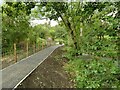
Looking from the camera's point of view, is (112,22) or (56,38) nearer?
(112,22)

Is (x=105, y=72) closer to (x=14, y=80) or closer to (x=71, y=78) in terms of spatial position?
(x=71, y=78)

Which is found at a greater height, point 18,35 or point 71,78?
point 18,35

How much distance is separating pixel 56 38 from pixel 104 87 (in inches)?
1622

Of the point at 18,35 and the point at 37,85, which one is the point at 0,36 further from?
the point at 37,85

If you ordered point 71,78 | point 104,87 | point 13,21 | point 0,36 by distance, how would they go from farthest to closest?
point 13,21 → point 0,36 → point 71,78 → point 104,87

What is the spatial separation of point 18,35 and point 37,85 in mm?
10744

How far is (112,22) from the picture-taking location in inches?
194

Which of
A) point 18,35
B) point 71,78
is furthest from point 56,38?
point 71,78

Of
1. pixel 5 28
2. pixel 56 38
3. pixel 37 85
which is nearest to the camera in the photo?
pixel 37 85

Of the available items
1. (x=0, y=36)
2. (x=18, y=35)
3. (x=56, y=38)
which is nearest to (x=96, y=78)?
(x=0, y=36)

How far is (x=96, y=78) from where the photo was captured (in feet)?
26.3

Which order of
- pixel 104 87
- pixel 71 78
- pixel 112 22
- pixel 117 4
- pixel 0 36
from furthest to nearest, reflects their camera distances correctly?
pixel 0 36 < pixel 71 78 < pixel 104 87 < pixel 117 4 < pixel 112 22

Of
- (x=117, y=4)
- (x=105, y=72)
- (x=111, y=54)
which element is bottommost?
(x=105, y=72)

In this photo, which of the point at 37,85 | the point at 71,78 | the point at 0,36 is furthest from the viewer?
the point at 0,36
